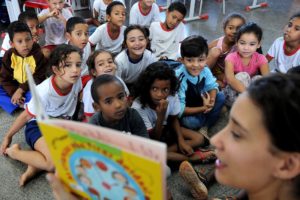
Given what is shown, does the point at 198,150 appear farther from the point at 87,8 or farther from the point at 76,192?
the point at 87,8

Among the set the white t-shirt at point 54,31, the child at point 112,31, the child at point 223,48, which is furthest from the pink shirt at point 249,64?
the white t-shirt at point 54,31

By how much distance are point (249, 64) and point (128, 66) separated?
2.60 ft

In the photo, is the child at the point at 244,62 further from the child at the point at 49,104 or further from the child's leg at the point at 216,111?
the child at the point at 49,104

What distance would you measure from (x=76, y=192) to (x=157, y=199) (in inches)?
8.0

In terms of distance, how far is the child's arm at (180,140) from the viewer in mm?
1435

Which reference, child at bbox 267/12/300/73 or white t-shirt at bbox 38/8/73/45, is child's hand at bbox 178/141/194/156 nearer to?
child at bbox 267/12/300/73

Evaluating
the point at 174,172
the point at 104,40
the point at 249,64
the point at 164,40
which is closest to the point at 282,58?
the point at 249,64

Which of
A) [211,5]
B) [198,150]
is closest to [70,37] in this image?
[198,150]

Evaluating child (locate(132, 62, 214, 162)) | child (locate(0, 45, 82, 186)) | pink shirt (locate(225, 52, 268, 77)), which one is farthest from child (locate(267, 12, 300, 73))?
child (locate(0, 45, 82, 186))

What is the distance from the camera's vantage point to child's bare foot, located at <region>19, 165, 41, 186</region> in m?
1.27

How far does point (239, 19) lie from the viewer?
6.51 ft

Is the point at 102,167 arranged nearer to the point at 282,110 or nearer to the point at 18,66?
the point at 282,110

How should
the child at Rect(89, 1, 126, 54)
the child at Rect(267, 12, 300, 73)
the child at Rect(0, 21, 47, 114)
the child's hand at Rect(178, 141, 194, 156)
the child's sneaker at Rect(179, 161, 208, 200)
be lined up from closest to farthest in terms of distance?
the child's sneaker at Rect(179, 161, 208, 200) < the child's hand at Rect(178, 141, 194, 156) < the child at Rect(0, 21, 47, 114) < the child at Rect(267, 12, 300, 73) < the child at Rect(89, 1, 126, 54)

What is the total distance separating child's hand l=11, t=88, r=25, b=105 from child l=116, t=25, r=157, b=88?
62 cm
